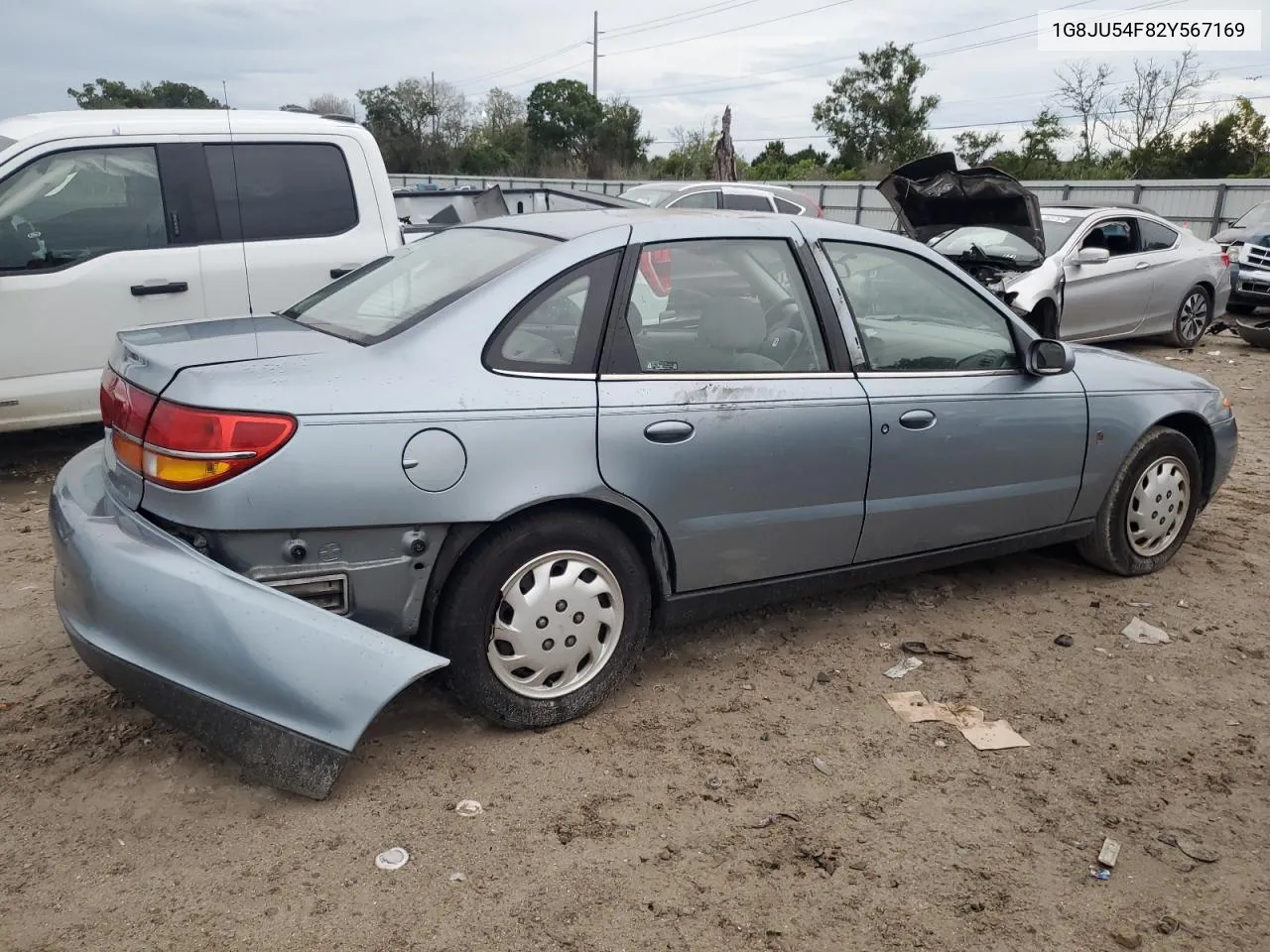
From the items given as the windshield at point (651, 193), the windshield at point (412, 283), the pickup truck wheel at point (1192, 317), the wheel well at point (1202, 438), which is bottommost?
the pickup truck wheel at point (1192, 317)

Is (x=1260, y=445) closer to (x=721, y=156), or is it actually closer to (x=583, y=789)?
(x=583, y=789)

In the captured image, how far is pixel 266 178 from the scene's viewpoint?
20.8 feet

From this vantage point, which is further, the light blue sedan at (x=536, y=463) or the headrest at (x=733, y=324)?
the headrest at (x=733, y=324)

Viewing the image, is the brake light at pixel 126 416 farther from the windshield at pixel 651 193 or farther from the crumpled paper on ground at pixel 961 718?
the windshield at pixel 651 193

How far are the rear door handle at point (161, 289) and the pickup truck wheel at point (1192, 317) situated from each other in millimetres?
10165

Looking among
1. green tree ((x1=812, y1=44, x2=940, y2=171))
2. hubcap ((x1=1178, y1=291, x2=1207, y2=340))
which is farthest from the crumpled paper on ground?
green tree ((x1=812, y1=44, x2=940, y2=171))

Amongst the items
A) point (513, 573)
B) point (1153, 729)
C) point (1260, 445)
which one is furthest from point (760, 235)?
point (1260, 445)

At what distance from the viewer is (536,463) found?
3.19m

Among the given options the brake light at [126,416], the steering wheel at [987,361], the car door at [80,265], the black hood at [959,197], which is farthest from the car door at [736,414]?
the black hood at [959,197]

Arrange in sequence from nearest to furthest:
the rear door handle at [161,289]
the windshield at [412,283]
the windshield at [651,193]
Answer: the windshield at [412,283], the rear door handle at [161,289], the windshield at [651,193]

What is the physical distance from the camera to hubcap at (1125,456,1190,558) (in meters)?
4.83

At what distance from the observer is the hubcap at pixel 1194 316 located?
38.9ft

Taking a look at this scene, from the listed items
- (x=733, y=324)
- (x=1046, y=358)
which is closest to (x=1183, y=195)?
(x=1046, y=358)

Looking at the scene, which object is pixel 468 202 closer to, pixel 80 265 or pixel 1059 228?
pixel 80 265
